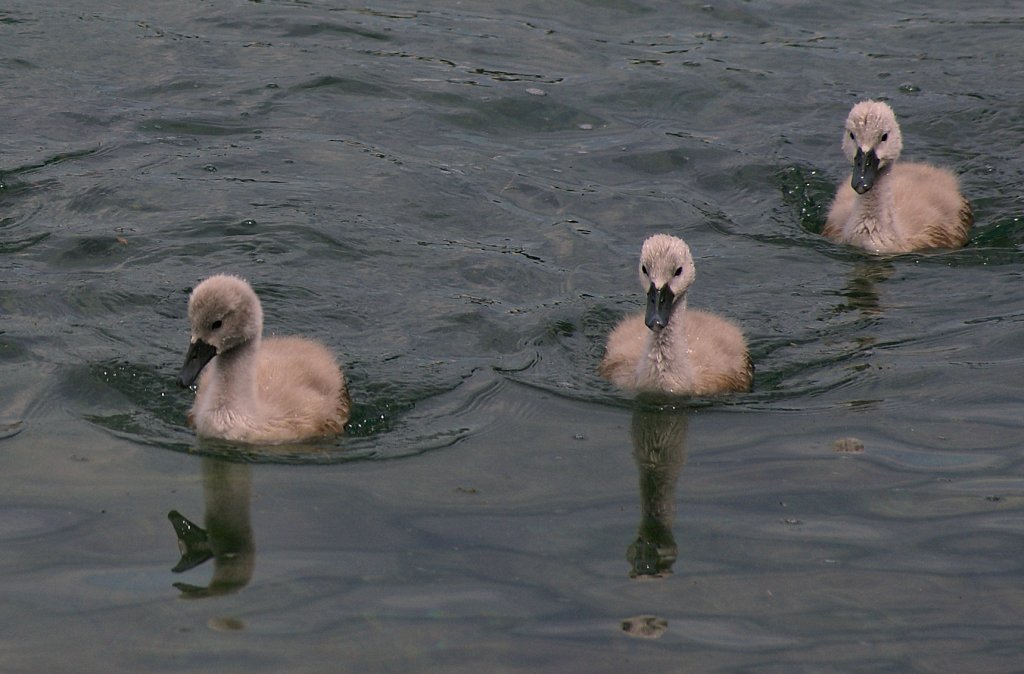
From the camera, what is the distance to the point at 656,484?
7660mm

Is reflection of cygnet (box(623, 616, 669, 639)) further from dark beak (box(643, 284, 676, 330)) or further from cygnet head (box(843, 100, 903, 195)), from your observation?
cygnet head (box(843, 100, 903, 195))

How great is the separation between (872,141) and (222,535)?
20.0ft

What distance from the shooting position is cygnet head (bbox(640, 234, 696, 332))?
8734 millimetres

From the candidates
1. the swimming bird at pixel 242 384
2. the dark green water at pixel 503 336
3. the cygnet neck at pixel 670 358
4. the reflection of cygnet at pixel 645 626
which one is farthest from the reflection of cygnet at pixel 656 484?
the swimming bird at pixel 242 384

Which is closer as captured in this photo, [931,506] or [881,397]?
[931,506]

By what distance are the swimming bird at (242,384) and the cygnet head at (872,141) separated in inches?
178

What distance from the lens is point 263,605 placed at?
648cm

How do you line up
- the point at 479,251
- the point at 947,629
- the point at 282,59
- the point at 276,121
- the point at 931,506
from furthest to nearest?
the point at 282,59
the point at 276,121
the point at 479,251
the point at 931,506
the point at 947,629

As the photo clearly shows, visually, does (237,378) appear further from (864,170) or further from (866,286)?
(864,170)

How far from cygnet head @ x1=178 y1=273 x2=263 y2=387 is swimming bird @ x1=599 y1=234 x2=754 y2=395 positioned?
2.18m

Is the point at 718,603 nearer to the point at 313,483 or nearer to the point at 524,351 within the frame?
the point at 313,483

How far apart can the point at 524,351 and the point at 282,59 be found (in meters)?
5.57

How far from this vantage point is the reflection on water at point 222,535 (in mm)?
6684

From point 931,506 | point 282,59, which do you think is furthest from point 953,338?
point 282,59
